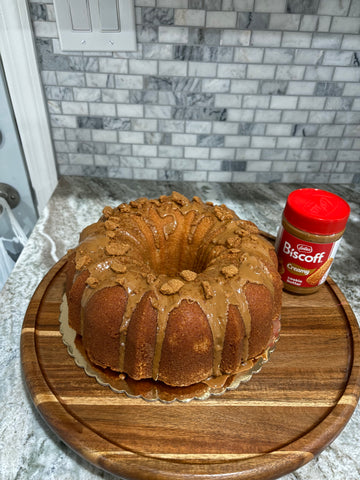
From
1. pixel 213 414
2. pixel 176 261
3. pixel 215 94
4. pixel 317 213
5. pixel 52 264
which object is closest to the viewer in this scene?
pixel 213 414

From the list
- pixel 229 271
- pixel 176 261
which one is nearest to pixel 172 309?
pixel 229 271

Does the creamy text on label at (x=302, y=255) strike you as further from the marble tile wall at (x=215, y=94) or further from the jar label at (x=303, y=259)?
the marble tile wall at (x=215, y=94)

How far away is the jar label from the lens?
1013 millimetres

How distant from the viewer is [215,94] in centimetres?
155

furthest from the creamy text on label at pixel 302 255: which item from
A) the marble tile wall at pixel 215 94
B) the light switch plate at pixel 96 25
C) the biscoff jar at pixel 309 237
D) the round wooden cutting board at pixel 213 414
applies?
the light switch plate at pixel 96 25

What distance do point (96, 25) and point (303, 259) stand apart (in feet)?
3.53

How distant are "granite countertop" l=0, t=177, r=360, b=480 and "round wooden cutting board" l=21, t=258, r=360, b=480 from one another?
6 centimetres

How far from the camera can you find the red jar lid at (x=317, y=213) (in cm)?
97

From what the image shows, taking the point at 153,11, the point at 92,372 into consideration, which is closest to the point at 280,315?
the point at 92,372

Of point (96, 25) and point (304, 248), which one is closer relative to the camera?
point (304, 248)

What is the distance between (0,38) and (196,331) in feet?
4.00

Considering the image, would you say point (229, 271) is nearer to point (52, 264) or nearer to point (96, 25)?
point (52, 264)

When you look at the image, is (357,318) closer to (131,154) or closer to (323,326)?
(323,326)

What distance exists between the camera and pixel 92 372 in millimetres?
881
